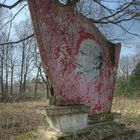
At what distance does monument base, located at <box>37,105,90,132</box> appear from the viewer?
24.1 feet

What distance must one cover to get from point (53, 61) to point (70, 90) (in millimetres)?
789

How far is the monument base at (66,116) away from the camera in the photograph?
289 inches

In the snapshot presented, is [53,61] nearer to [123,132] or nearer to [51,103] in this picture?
[51,103]

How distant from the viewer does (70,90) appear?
25.8ft

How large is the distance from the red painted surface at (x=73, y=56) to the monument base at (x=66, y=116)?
0.77 feet

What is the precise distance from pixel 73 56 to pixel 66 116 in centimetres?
137

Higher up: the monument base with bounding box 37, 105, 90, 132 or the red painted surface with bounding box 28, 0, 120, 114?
the red painted surface with bounding box 28, 0, 120, 114

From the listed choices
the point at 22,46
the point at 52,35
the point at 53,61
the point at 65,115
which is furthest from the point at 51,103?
the point at 22,46

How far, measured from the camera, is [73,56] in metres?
8.00

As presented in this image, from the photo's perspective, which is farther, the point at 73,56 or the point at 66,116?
the point at 73,56

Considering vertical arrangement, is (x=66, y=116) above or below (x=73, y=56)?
below

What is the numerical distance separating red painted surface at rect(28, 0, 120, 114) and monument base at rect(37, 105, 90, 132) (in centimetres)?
24

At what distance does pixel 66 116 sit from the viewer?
25.0ft

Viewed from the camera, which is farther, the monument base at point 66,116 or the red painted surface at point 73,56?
the red painted surface at point 73,56
